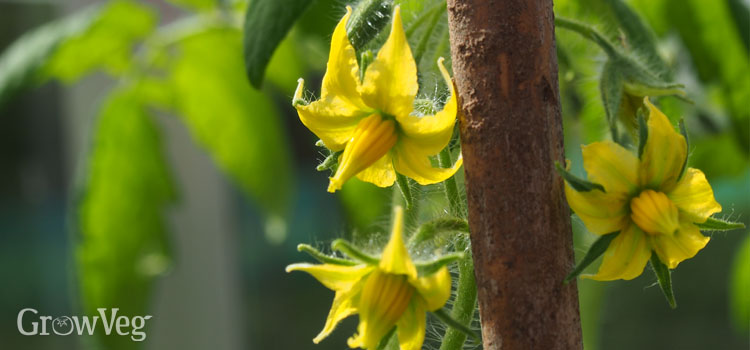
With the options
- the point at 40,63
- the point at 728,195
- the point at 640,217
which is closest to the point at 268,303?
the point at 728,195

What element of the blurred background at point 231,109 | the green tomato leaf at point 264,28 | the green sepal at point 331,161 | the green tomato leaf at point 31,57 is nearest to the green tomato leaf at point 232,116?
the blurred background at point 231,109

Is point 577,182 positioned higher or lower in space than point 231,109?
higher

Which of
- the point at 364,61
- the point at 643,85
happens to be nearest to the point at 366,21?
Result: the point at 364,61

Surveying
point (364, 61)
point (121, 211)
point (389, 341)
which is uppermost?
point (364, 61)

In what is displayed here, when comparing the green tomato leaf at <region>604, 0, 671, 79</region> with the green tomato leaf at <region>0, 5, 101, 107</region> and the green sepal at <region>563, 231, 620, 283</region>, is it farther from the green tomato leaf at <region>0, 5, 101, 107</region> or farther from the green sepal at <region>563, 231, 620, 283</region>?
the green tomato leaf at <region>0, 5, 101, 107</region>

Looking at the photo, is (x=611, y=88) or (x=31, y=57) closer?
(x=611, y=88)

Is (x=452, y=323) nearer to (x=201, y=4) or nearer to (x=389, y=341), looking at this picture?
(x=389, y=341)

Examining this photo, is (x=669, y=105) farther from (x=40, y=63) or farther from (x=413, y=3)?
(x=40, y=63)
